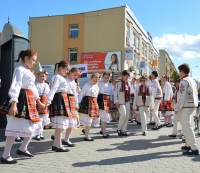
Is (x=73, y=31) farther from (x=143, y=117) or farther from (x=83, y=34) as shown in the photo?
(x=143, y=117)

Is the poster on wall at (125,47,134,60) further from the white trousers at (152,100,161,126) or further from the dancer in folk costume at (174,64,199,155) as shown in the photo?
the dancer in folk costume at (174,64,199,155)

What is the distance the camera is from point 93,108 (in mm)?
7176

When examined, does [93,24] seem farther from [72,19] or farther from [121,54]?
[121,54]

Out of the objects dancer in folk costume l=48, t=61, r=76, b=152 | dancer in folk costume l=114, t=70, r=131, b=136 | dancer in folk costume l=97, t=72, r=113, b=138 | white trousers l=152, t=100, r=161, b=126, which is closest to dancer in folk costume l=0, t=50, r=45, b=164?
dancer in folk costume l=48, t=61, r=76, b=152

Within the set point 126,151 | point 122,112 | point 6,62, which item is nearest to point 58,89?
point 126,151

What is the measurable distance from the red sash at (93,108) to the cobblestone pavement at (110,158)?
0.74 metres

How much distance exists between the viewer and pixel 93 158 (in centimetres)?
534

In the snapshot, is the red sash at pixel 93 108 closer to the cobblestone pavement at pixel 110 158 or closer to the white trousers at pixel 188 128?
the cobblestone pavement at pixel 110 158

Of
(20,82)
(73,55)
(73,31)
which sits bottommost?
(20,82)

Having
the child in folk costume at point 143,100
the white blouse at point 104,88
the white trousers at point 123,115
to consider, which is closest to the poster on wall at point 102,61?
the child in folk costume at point 143,100

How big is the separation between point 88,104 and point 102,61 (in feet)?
72.1

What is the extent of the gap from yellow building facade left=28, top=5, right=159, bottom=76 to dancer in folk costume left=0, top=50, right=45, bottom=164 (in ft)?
76.1

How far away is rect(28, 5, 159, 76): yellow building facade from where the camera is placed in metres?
28.5

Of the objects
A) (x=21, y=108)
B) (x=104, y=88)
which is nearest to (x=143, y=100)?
(x=104, y=88)
